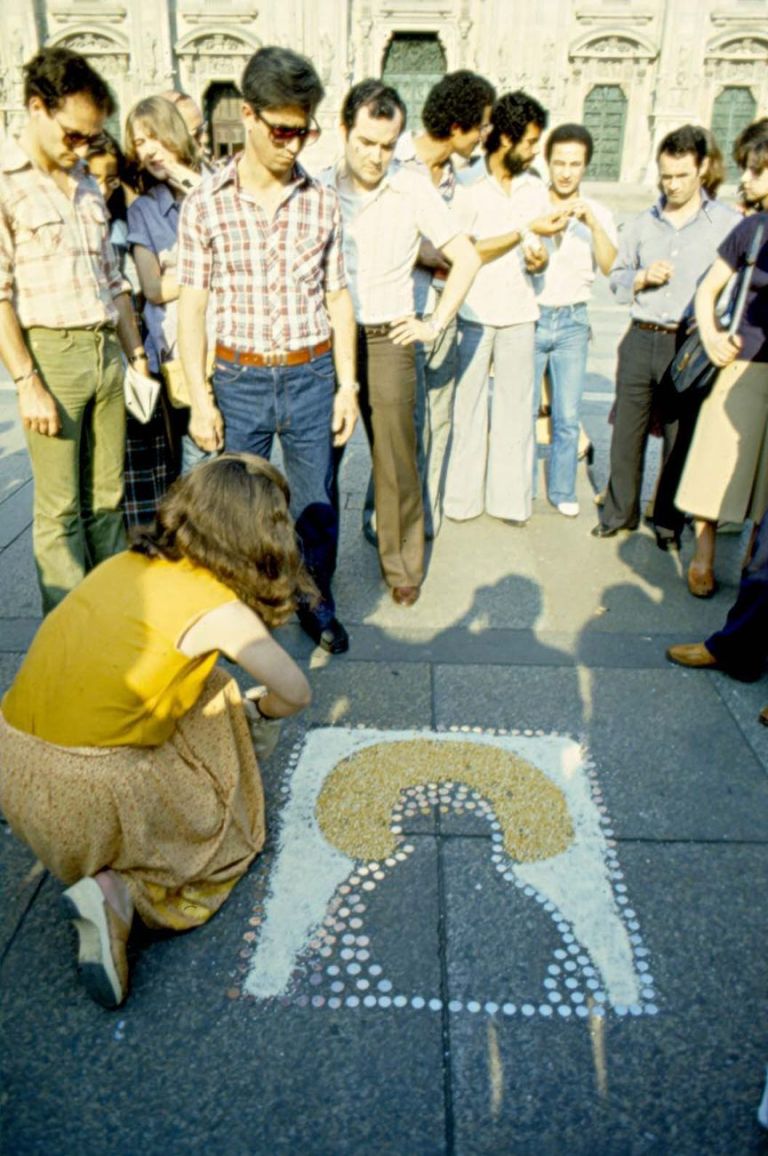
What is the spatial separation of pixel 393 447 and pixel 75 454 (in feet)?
4.33

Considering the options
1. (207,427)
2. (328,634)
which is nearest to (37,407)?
(207,427)

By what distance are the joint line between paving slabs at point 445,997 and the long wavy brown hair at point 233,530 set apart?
3.05 feet

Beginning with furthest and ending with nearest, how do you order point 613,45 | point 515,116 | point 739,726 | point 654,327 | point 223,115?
point 223,115 < point 613,45 < point 654,327 < point 515,116 < point 739,726

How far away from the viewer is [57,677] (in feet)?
6.97

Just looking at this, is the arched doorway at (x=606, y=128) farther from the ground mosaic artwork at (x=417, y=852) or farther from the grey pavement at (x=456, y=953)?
the ground mosaic artwork at (x=417, y=852)

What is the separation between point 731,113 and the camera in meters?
30.8

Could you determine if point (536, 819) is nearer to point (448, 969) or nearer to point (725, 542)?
point (448, 969)

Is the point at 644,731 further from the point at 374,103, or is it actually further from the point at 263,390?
the point at 374,103

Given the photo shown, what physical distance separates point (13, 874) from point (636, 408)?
11.8ft

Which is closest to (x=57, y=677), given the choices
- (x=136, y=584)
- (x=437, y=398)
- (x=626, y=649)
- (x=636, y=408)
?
(x=136, y=584)

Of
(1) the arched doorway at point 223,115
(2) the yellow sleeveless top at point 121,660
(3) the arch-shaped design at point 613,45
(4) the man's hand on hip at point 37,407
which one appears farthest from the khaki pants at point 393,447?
(1) the arched doorway at point 223,115

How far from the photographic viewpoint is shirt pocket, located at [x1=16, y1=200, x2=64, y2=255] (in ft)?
10.2

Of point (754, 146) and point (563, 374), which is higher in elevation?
point (754, 146)

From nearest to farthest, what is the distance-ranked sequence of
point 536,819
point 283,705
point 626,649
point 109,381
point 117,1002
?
point 117,1002, point 283,705, point 536,819, point 109,381, point 626,649
